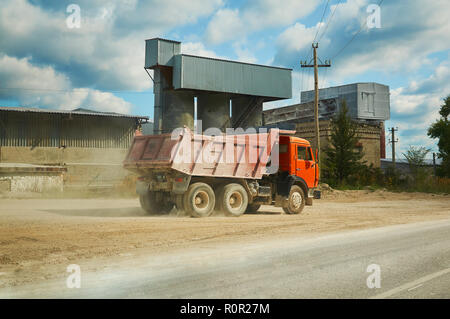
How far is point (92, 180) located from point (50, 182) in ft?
18.5

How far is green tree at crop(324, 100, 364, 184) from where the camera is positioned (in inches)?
1262

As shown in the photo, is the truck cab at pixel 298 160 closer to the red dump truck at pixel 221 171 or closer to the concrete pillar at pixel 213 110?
the red dump truck at pixel 221 171

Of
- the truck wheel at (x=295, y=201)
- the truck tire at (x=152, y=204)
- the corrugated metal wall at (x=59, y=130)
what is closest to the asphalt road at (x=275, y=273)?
the truck tire at (x=152, y=204)

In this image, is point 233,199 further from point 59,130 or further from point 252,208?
point 59,130

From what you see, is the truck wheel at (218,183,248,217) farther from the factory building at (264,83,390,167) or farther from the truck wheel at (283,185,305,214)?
the factory building at (264,83,390,167)

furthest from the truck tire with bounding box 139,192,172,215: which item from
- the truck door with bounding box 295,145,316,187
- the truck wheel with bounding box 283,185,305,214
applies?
the truck door with bounding box 295,145,316,187

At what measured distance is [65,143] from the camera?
3225cm

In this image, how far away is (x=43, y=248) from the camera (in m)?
7.85

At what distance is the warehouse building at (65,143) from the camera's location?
102ft

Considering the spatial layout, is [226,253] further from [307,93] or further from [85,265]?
[307,93]

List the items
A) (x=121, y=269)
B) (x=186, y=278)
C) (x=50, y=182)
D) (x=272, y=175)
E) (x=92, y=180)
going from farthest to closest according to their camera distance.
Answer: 1. (x=92, y=180)
2. (x=50, y=182)
3. (x=272, y=175)
4. (x=121, y=269)
5. (x=186, y=278)

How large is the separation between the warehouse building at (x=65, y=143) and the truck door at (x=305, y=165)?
733 inches

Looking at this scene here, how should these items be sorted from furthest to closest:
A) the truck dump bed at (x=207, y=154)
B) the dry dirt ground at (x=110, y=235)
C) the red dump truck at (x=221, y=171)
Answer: the red dump truck at (x=221, y=171)
the truck dump bed at (x=207, y=154)
the dry dirt ground at (x=110, y=235)
